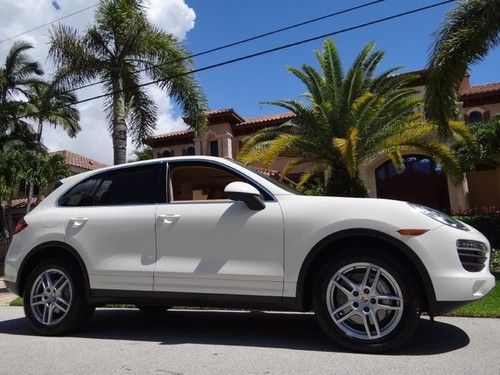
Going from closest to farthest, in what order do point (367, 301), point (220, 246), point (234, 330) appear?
point (367, 301) → point (220, 246) → point (234, 330)

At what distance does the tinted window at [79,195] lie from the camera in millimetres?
5746

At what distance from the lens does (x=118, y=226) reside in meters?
5.27

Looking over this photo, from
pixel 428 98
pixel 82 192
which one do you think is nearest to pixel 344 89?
pixel 428 98

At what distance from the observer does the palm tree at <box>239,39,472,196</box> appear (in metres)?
15.2

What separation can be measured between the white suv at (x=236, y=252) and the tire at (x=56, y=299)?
0.04 ft

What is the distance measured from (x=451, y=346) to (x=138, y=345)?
277cm

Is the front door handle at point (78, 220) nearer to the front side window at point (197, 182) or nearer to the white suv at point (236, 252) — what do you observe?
the white suv at point (236, 252)

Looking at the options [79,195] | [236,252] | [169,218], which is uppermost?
[79,195]

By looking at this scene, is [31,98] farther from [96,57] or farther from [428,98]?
[428,98]

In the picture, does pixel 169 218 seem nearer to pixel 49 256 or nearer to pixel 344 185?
pixel 49 256

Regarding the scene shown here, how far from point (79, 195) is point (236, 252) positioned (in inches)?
81.7

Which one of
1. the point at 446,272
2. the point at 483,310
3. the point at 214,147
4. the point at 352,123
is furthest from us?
the point at 214,147

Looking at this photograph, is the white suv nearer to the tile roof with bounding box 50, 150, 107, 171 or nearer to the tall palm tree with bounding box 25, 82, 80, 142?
the tall palm tree with bounding box 25, 82, 80, 142

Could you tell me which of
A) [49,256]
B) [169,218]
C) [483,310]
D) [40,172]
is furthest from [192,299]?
[40,172]
